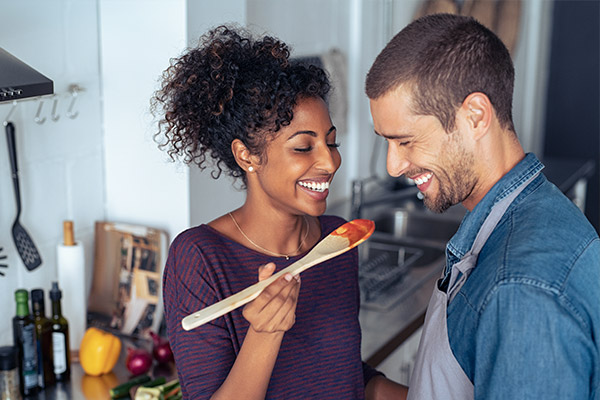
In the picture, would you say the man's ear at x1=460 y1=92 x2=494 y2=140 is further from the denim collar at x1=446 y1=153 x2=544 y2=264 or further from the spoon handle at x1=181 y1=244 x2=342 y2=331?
the spoon handle at x1=181 y1=244 x2=342 y2=331

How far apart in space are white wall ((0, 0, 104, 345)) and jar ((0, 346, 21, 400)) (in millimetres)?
185

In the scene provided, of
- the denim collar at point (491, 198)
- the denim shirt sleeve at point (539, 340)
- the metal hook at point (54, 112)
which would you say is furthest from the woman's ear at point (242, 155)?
the metal hook at point (54, 112)

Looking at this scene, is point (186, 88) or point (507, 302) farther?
point (186, 88)

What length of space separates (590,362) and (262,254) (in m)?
0.60

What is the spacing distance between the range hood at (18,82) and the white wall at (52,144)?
12.7 inches

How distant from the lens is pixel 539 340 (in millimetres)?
803

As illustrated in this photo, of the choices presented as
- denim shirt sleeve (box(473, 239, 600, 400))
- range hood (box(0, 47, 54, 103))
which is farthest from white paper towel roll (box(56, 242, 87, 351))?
denim shirt sleeve (box(473, 239, 600, 400))

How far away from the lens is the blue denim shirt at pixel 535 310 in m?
0.81

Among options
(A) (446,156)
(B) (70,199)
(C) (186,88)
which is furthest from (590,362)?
(B) (70,199)

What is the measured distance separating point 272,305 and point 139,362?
2.39 ft

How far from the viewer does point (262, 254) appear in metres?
1.27

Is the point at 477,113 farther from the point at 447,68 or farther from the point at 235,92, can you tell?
the point at 235,92

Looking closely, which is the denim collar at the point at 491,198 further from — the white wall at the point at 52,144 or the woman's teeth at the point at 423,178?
the white wall at the point at 52,144

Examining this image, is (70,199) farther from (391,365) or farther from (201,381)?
(391,365)
